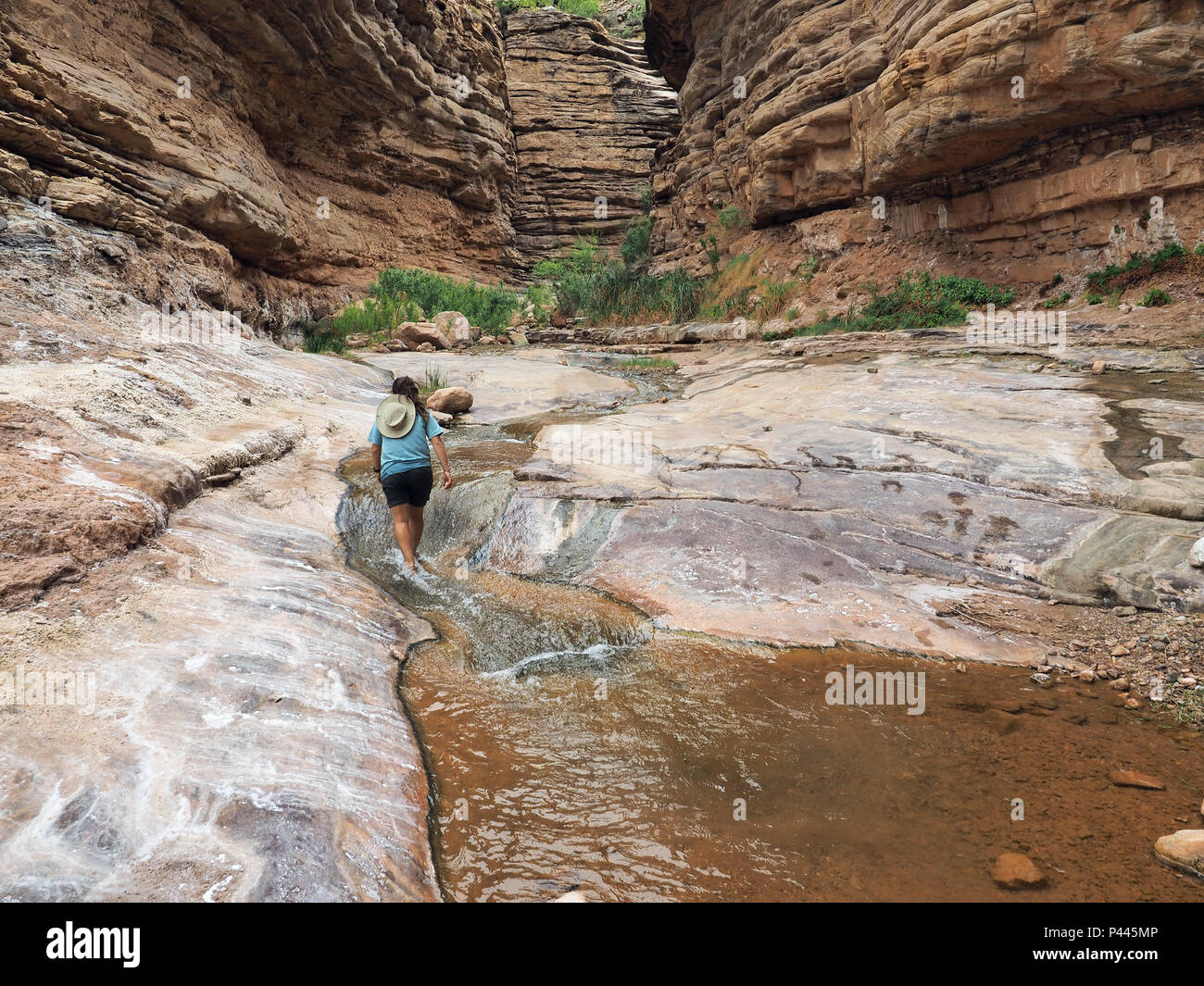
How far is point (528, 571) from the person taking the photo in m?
4.91

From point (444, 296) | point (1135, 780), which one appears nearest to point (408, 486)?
point (1135, 780)

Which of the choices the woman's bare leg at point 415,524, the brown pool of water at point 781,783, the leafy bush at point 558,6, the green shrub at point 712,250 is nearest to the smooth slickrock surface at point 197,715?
the brown pool of water at point 781,783

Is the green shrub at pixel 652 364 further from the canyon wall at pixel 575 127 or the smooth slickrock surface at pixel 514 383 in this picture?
the canyon wall at pixel 575 127

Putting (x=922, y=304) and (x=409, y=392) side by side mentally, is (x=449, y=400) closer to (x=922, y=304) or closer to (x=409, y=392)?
(x=409, y=392)

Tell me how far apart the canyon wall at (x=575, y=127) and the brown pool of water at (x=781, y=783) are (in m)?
23.9

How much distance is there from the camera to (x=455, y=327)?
49.8 feet

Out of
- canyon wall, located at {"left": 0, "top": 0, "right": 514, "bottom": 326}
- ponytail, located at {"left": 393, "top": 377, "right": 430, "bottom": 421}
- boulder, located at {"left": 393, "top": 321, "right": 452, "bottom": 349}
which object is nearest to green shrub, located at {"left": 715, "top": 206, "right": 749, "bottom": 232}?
boulder, located at {"left": 393, "top": 321, "right": 452, "bottom": 349}

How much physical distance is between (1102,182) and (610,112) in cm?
2170

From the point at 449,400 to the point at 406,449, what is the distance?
4178 mm

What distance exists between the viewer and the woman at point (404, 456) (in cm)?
505

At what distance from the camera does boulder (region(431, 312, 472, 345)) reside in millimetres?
14953

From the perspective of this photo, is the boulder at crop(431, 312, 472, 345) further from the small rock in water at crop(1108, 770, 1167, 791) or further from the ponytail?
the small rock in water at crop(1108, 770, 1167, 791)
